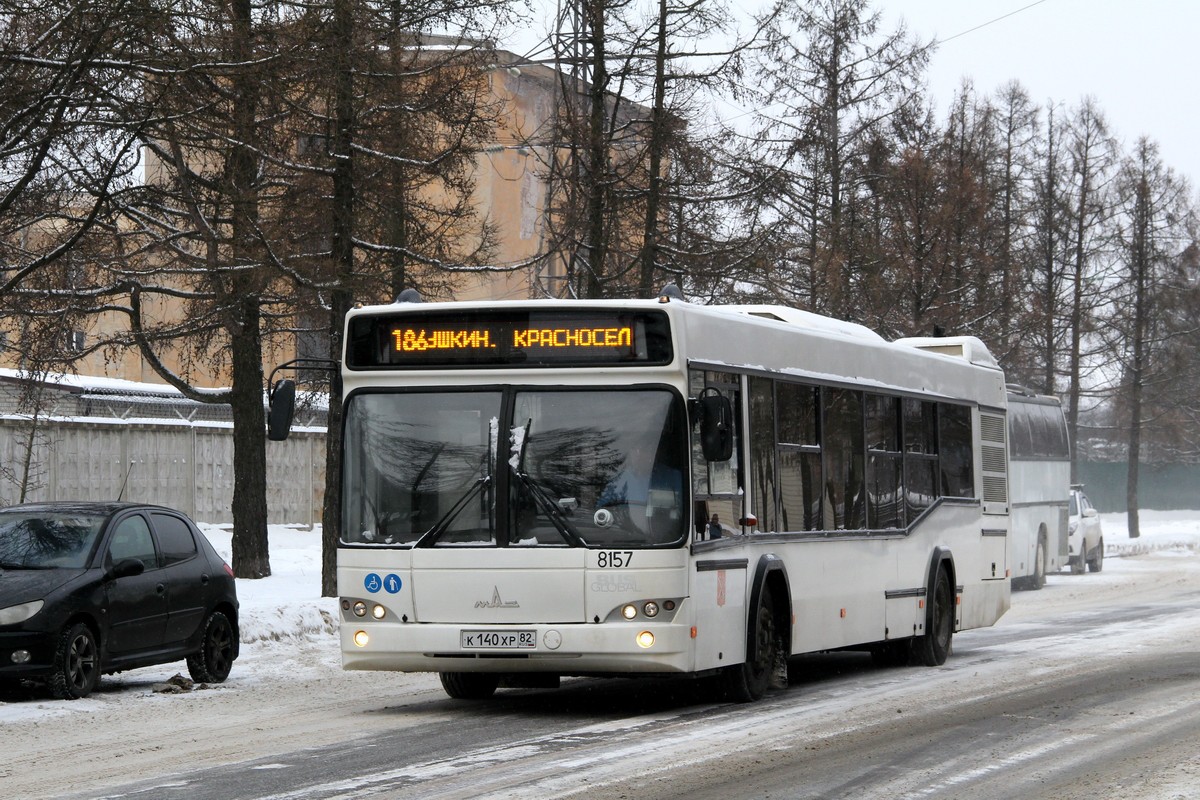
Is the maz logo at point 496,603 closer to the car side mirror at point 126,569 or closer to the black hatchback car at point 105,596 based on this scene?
the black hatchback car at point 105,596

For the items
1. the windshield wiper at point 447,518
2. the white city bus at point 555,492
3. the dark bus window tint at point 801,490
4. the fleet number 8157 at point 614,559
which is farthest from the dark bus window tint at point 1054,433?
the windshield wiper at point 447,518

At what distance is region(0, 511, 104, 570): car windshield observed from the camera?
1444 cm

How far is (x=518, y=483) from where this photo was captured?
12.2 m

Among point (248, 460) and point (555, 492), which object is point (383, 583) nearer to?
point (555, 492)

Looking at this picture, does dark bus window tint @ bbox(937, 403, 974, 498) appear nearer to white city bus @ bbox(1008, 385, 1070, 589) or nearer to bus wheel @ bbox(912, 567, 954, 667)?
bus wheel @ bbox(912, 567, 954, 667)

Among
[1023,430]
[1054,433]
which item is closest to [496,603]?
[1023,430]

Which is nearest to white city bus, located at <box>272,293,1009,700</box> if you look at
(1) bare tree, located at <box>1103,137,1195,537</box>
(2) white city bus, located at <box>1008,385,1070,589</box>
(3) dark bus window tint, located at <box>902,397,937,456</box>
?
(3) dark bus window tint, located at <box>902,397,937,456</box>

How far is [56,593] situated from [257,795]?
18.7ft

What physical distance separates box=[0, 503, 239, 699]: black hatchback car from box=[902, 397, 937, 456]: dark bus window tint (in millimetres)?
6308

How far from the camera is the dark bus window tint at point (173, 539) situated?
1556 centimetres

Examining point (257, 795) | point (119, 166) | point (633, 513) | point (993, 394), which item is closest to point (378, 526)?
point (633, 513)

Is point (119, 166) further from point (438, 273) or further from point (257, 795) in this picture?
point (257, 795)

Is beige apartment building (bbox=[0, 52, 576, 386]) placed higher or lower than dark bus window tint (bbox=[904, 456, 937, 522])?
higher

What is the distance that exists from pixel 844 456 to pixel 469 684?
3.75 meters
